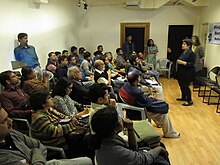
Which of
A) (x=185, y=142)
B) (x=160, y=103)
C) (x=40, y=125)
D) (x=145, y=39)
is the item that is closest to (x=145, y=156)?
(x=40, y=125)

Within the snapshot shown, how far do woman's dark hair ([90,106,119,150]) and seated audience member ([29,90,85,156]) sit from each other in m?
0.57

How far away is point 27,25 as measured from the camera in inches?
171

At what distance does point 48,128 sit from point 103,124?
26.5 inches

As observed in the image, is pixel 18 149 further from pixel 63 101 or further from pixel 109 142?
pixel 63 101

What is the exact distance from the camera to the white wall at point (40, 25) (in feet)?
12.1

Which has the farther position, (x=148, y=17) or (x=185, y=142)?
(x=148, y=17)

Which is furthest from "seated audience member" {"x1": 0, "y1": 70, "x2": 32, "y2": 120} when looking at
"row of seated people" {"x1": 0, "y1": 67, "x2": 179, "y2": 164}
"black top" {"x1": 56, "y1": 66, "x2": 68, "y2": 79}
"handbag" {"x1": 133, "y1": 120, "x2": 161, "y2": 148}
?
"black top" {"x1": 56, "y1": 66, "x2": 68, "y2": 79}

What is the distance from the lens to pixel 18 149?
5.31 ft

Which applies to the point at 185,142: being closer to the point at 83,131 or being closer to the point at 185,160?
the point at 185,160

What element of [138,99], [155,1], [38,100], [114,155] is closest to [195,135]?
[138,99]

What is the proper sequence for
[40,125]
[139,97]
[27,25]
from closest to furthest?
1. [40,125]
2. [139,97]
3. [27,25]

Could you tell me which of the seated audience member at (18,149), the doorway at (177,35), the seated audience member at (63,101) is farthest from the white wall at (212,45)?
the seated audience member at (18,149)

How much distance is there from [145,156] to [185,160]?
1348 mm

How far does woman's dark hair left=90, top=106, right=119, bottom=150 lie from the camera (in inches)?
58.6
